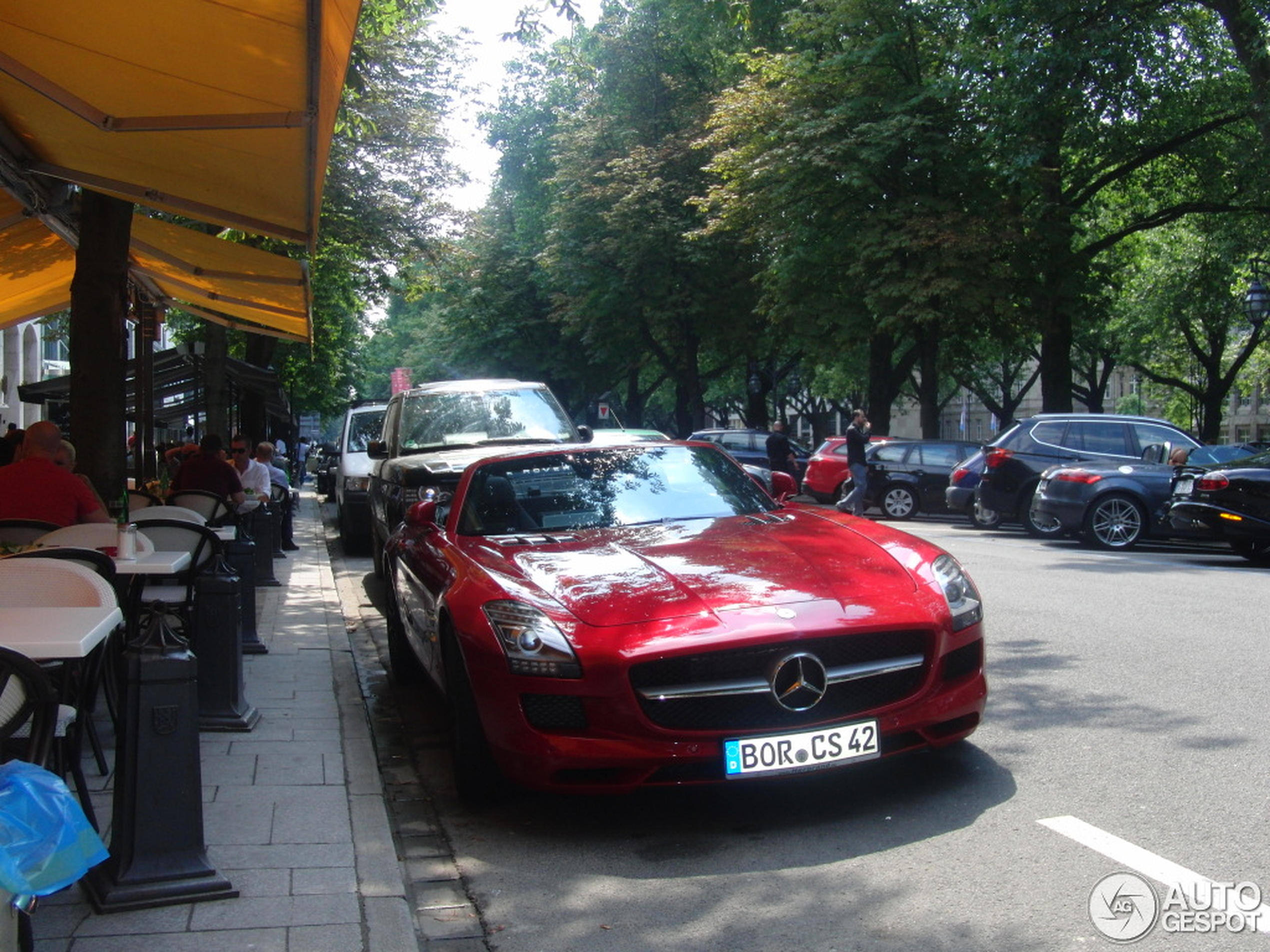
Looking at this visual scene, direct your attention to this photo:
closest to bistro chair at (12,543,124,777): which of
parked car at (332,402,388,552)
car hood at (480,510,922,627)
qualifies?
car hood at (480,510,922,627)

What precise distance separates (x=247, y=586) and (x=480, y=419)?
16.6ft

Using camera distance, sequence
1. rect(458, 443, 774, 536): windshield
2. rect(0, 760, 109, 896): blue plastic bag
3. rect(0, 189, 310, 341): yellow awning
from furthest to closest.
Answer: rect(0, 189, 310, 341): yellow awning
rect(458, 443, 774, 536): windshield
rect(0, 760, 109, 896): blue plastic bag

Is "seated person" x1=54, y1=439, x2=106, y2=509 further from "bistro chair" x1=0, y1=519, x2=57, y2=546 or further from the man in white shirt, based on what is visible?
the man in white shirt

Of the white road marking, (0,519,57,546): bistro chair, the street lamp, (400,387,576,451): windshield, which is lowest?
the white road marking

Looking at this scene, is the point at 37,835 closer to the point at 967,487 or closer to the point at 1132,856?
the point at 1132,856

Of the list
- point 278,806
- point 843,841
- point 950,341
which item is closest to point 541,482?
point 278,806

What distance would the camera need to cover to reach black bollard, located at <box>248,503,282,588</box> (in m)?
13.4

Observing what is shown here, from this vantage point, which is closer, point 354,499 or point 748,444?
point 354,499

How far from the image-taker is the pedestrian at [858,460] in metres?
21.6

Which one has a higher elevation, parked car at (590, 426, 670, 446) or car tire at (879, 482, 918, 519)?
parked car at (590, 426, 670, 446)

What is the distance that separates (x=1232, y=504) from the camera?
46.1 feet

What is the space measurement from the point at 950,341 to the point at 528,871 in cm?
2949

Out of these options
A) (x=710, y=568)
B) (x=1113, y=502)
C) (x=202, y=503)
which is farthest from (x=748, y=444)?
(x=710, y=568)

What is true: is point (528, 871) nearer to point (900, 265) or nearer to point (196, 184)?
point (196, 184)
